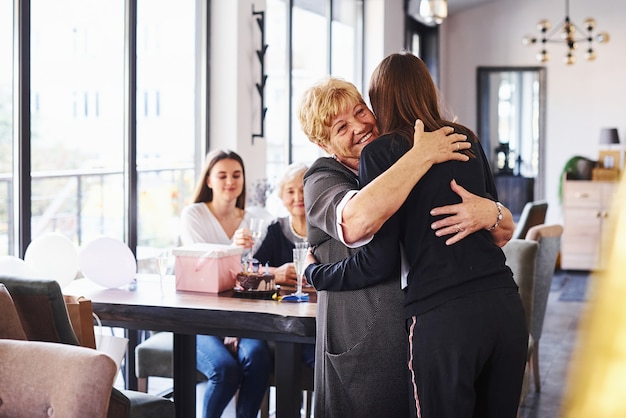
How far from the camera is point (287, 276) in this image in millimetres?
3154

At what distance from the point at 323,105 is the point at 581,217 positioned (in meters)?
7.72

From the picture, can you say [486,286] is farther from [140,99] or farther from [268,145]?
[268,145]

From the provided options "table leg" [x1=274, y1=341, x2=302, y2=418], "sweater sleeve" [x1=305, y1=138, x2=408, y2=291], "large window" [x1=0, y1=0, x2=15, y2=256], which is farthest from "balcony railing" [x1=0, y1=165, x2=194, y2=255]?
"sweater sleeve" [x1=305, y1=138, x2=408, y2=291]

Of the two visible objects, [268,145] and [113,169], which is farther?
[268,145]

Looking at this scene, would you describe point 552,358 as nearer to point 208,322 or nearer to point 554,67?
point 208,322

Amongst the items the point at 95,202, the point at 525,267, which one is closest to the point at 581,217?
the point at 525,267

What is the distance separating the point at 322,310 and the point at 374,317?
161mm

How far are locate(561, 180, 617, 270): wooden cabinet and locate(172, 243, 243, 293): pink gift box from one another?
695 cm

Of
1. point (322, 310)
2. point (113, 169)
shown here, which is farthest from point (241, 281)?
point (113, 169)

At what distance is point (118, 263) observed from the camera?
10.2 feet

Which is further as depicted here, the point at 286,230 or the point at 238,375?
the point at 286,230

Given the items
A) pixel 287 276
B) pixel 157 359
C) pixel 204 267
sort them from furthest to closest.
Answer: pixel 157 359 → pixel 287 276 → pixel 204 267

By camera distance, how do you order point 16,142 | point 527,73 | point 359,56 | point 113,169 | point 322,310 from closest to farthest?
point 322,310
point 16,142
point 113,169
point 359,56
point 527,73

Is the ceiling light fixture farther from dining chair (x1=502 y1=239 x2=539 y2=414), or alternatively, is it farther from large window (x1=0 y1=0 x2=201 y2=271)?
dining chair (x1=502 y1=239 x2=539 y2=414)
